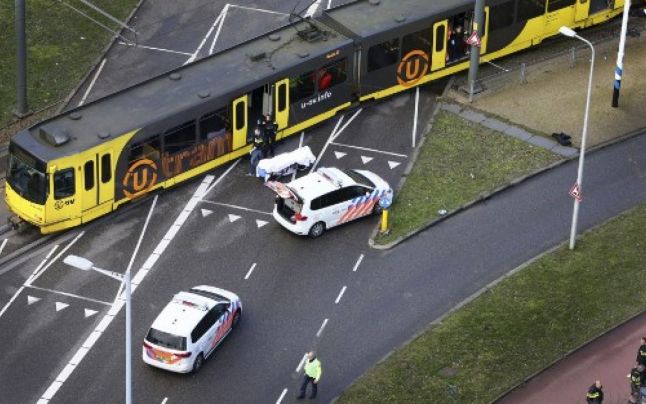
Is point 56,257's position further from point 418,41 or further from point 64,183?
point 418,41

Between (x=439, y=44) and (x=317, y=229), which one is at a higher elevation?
(x=439, y=44)

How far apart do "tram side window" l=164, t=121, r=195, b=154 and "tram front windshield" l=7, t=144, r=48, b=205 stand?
4959mm

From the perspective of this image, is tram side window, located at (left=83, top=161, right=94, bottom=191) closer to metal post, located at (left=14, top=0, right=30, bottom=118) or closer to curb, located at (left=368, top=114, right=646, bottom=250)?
metal post, located at (left=14, top=0, right=30, bottom=118)

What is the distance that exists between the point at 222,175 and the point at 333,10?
30.4 ft

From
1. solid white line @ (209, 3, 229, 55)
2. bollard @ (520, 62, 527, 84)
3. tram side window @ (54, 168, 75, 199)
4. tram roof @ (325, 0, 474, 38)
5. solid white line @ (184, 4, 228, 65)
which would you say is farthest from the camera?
solid white line @ (209, 3, 229, 55)

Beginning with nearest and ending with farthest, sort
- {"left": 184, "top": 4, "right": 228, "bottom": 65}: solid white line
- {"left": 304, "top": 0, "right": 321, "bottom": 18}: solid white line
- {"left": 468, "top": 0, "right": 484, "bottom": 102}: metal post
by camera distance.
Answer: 1. {"left": 468, "top": 0, "right": 484, "bottom": 102}: metal post
2. {"left": 184, "top": 4, "right": 228, "bottom": 65}: solid white line
3. {"left": 304, "top": 0, "right": 321, "bottom": 18}: solid white line

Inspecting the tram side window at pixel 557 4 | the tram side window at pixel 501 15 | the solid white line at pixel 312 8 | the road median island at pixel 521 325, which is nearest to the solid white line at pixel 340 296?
the road median island at pixel 521 325

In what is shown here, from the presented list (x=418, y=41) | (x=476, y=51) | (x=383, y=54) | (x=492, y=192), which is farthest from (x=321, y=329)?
(x=476, y=51)

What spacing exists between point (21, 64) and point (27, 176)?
7.78 metres

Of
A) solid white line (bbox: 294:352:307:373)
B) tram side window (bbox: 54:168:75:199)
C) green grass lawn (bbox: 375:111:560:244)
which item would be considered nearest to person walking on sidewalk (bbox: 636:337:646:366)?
solid white line (bbox: 294:352:307:373)

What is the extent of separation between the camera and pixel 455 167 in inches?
2087

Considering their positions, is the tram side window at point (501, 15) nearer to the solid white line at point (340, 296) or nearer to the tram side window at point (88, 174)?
the solid white line at point (340, 296)

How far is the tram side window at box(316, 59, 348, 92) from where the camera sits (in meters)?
54.5

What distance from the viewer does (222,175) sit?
2071 inches
